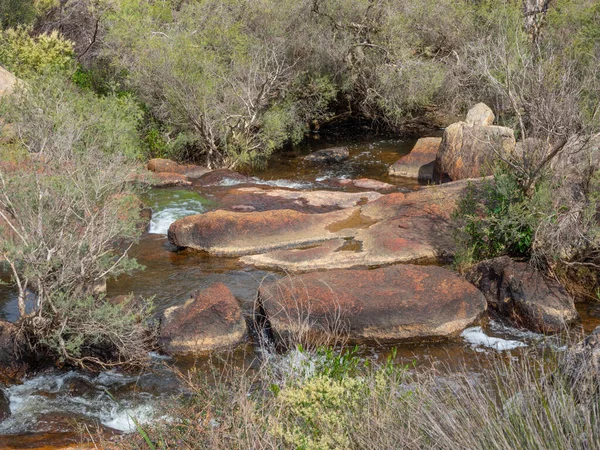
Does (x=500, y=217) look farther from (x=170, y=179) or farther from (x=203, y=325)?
(x=170, y=179)

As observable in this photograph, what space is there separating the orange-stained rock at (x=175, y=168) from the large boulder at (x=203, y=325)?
840 cm

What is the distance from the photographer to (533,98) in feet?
29.2

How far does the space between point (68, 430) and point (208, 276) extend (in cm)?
426

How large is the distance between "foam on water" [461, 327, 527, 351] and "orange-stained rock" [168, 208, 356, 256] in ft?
11.8

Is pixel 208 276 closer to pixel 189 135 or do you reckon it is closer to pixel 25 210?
pixel 25 210

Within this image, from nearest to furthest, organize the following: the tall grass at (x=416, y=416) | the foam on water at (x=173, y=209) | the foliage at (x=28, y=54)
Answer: the tall grass at (x=416, y=416) → the foam on water at (x=173, y=209) → the foliage at (x=28, y=54)

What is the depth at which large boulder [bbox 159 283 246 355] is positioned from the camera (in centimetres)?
785

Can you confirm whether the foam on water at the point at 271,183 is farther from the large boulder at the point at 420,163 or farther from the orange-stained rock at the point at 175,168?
the large boulder at the point at 420,163

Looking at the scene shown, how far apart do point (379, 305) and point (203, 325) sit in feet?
7.22

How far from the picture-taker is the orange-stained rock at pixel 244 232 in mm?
11078

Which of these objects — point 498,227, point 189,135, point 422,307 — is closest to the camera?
point 422,307

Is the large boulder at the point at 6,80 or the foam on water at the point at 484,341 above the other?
the large boulder at the point at 6,80

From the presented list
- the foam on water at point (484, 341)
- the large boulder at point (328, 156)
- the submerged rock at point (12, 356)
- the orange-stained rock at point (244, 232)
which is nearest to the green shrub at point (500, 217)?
the foam on water at point (484, 341)

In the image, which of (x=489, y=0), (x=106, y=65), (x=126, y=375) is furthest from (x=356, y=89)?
(x=126, y=375)
